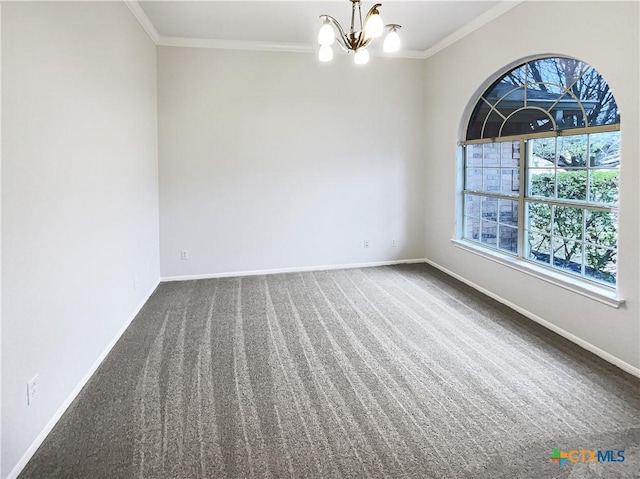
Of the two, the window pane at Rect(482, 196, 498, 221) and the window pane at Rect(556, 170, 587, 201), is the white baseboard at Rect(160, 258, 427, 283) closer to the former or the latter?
the window pane at Rect(482, 196, 498, 221)

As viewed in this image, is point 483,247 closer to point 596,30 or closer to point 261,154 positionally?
point 596,30

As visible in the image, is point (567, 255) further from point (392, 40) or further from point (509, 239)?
point (392, 40)

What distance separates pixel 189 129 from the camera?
499cm

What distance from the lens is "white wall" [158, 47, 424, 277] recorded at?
16.4 ft

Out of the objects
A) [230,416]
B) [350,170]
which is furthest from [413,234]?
[230,416]

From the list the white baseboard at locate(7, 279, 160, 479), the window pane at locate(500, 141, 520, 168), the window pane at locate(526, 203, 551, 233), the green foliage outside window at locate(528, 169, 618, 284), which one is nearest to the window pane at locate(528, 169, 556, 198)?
the green foliage outside window at locate(528, 169, 618, 284)

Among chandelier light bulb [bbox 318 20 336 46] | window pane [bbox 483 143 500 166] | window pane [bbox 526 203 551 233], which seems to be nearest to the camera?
chandelier light bulb [bbox 318 20 336 46]

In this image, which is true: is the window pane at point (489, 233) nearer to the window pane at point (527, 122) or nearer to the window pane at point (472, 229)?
the window pane at point (472, 229)

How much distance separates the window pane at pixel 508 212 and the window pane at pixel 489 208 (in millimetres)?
86

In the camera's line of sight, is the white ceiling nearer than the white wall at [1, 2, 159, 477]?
No

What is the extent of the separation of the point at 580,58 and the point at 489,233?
2.00 m

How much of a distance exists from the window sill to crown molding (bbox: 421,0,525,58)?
2.34m

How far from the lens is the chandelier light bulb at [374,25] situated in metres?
2.71

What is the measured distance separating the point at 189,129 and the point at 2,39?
324 centimetres
